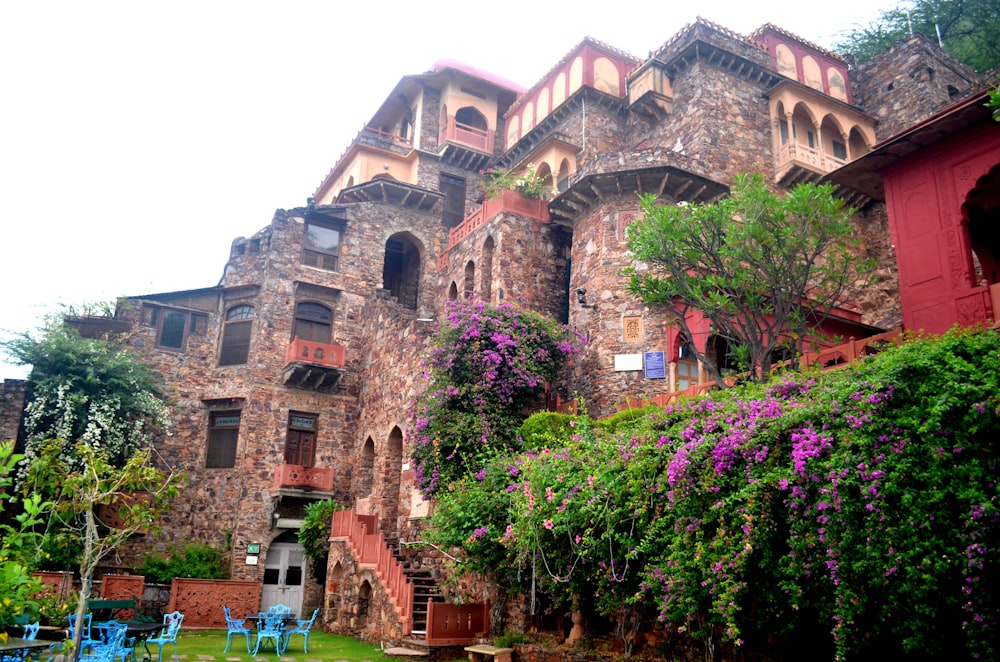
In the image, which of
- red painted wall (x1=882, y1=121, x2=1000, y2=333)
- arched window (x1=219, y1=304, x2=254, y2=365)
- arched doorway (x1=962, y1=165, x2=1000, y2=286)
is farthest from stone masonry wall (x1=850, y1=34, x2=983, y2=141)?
arched window (x1=219, y1=304, x2=254, y2=365)

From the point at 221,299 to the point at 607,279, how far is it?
1406cm

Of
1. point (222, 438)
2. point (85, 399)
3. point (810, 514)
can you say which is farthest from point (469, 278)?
point (810, 514)

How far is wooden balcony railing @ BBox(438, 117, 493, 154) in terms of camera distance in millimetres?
29781

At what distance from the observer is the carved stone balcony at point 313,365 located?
24625 millimetres

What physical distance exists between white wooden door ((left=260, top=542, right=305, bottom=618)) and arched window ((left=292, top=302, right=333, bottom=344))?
6789 millimetres

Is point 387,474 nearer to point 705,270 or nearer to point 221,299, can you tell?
point 221,299

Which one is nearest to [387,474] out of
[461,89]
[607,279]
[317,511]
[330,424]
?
[317,511]

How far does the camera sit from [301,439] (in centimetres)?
2516

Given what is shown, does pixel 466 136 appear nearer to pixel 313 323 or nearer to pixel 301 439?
pixel 313 323

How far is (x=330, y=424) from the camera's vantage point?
25.5 metres

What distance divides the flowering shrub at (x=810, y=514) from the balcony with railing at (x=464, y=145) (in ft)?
66.6

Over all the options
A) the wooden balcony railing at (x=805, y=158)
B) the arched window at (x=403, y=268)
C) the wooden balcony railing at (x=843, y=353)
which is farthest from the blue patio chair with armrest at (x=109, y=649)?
the wooden balcony railing at (x=805, y=158)

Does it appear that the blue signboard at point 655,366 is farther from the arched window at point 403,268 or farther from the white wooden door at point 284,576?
the white wooden door at point 284,576

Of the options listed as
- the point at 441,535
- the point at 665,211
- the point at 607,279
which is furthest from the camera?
the point at 607,279
